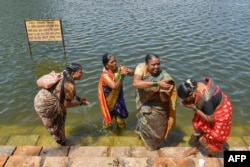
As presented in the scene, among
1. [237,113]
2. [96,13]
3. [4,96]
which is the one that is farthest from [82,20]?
[237,113]

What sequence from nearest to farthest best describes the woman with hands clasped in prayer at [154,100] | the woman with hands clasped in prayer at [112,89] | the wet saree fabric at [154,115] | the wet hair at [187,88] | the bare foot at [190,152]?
the wet hair at [187,88], the woman with hands clasped in prayer at [154,100], the wet saree fabric at [154,115], the bare foot at [190,152], the woman with hands clasped in prayer at [112,89]

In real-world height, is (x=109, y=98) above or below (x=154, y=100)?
below

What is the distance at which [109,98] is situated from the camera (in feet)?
19.4

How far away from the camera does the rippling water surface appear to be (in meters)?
7.64

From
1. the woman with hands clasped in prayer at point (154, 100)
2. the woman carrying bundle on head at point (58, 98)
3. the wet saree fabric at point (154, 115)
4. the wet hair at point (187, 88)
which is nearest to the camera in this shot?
the wet hair at point (187, 88)

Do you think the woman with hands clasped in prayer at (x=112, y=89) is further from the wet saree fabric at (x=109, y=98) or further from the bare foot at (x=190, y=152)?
the bare foot at (x=190, y=152)

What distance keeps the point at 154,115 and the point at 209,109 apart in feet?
3.41

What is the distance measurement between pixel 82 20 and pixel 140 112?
11.7m

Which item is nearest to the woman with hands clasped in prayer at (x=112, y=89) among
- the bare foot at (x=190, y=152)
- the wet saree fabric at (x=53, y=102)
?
the wet saree fabric at (x=53, y=102)

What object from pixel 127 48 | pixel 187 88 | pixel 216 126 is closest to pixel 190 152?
pixel 216 126

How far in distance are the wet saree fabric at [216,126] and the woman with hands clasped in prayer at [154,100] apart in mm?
511

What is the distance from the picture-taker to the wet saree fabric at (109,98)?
5574 millimetres

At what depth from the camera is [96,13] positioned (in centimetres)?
1756

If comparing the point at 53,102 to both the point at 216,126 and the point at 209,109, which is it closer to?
the point at 209,109
